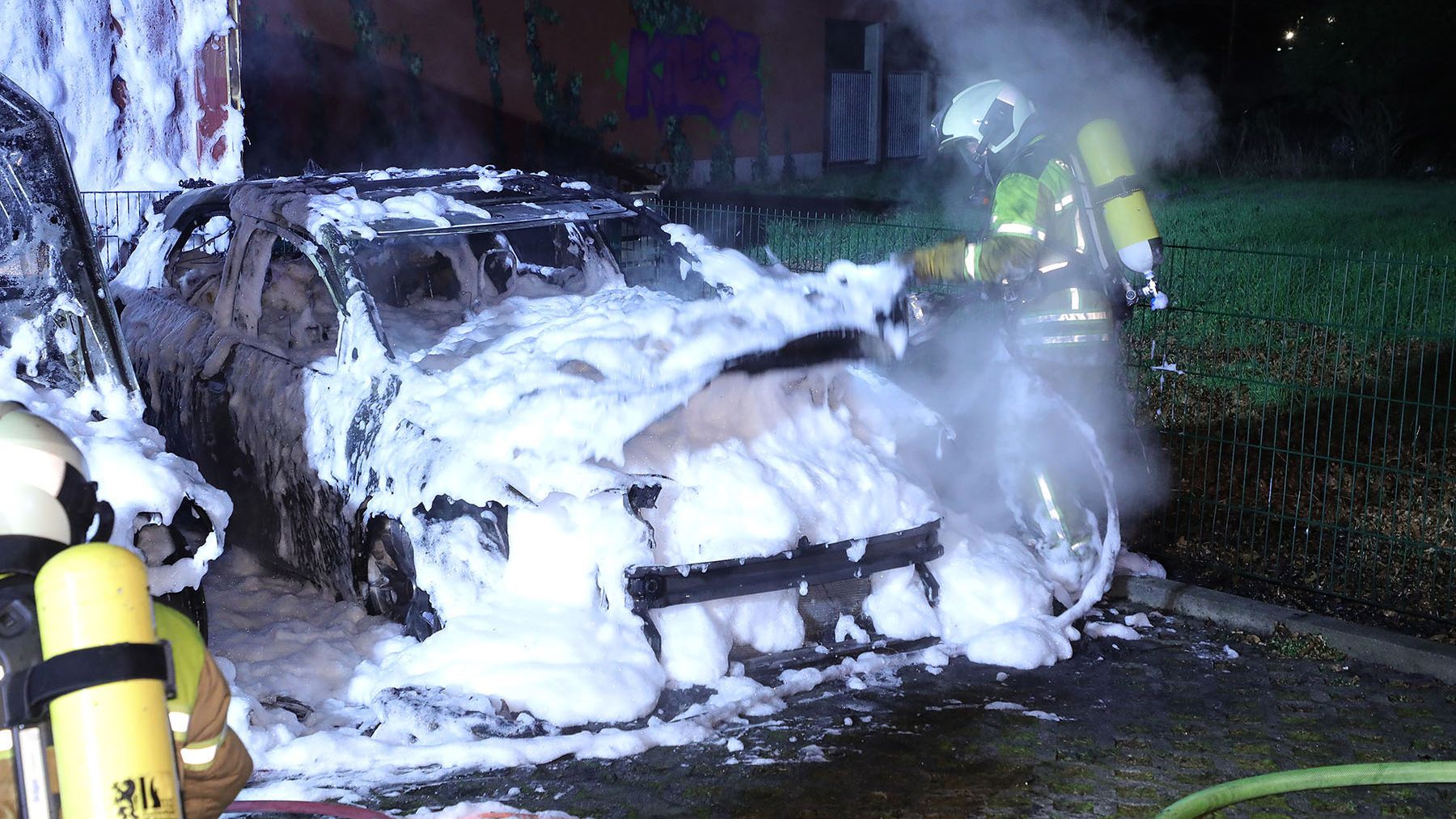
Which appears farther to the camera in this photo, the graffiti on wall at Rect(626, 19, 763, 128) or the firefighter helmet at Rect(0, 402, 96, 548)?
the graffiti on wall at Rect(626, 19, 763, 128)

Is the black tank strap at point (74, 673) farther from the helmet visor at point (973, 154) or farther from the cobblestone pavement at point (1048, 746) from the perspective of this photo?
the helmet visor at point (973, 154)

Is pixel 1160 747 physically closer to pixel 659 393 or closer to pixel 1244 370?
pixel 659 393

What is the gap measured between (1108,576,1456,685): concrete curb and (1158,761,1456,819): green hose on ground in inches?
50.2

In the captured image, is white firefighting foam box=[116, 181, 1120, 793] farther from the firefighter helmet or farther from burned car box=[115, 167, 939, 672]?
the firefighter helmet

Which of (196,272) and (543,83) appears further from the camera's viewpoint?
(543,83)

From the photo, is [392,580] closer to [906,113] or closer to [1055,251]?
[1055,251]

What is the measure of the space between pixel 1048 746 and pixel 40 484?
3275 millimetres

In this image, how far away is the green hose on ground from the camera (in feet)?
12.4

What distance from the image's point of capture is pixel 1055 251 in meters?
5.89

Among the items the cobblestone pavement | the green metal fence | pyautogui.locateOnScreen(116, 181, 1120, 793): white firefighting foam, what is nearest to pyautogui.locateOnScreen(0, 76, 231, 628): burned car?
pyautogui.locateOnScreen(116, 181, 1120, 793): white firefighting foam

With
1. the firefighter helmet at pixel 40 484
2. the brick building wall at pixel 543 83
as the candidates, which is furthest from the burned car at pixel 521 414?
the brick building wall at pixel 543 83

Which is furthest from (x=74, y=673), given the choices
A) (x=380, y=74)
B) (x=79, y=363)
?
(x=380, y=74)

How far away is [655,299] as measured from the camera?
570 cm

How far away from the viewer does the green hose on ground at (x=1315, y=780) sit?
12.4 ft
